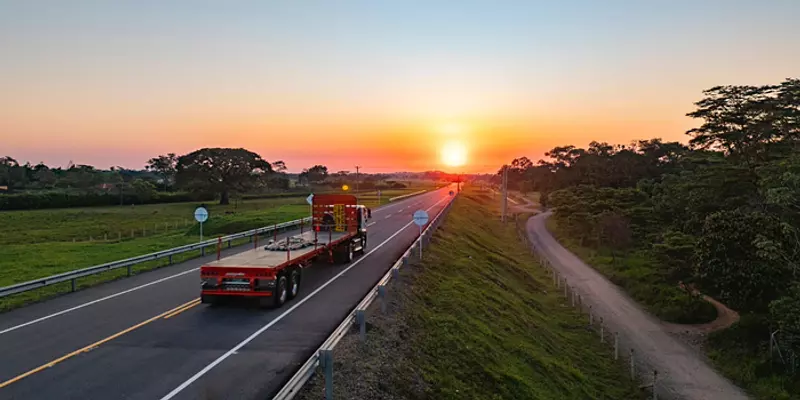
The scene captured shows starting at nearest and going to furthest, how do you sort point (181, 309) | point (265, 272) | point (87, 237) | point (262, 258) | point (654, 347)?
point (265, 272) < point (181, 309) < point (262, 258) < point (654, 347) < point (87, 237)

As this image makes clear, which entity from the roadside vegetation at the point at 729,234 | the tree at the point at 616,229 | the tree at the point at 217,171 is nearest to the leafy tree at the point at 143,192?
the tree at the point at 217,171

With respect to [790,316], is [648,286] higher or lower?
lower

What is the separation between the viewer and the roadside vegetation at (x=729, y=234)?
2120cm

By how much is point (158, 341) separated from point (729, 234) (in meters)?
23.8

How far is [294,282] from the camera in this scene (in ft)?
54.7

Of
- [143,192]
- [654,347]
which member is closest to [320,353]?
[654,347]

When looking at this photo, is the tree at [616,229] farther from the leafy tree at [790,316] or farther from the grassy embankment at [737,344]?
the leafy tree at [790,316]

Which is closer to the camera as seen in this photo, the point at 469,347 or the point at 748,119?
the point at 469,347

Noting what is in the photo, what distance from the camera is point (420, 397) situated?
428 inches

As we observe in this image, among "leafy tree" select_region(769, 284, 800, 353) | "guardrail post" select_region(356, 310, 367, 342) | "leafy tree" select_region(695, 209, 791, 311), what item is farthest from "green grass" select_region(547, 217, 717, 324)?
"guardrail post" select_region(356, 310, 367, 342)

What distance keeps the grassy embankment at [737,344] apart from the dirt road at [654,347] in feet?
2.01

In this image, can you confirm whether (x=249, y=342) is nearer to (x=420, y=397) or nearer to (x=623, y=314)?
(x=420, y=397)

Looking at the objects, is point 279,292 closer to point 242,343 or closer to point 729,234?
point 242,343

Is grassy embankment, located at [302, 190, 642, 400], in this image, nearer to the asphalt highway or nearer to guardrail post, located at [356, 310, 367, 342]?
guardrail post, located at [356, 310, 367, 342]
